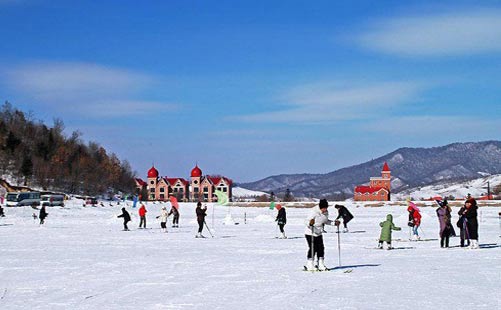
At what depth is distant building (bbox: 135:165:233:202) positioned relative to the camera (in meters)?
164

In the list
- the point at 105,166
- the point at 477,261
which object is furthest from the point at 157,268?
the point at 105,166

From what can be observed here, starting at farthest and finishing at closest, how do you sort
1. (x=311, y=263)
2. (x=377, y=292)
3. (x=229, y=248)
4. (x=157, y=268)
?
1. (x=229, y=248)
2. (x=157, y=268)
3. (x=311, y=263)
4. (x=377, y=292)

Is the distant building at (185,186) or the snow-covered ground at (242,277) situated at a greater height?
the distant building at (185,186)

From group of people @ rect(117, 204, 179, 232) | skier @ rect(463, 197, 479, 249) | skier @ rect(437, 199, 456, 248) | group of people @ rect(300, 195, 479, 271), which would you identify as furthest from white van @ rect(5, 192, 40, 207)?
skier @ rect(463, 197, 479, 249)

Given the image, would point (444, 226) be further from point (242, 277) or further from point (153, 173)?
point (153, 173)

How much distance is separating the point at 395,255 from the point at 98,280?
9.01 metres

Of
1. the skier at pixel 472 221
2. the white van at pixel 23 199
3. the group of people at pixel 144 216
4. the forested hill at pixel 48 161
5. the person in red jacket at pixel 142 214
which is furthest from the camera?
the forested hill at pixel 48 161

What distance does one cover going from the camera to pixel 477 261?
16703 mm

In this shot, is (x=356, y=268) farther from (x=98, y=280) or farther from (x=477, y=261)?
(x=98, y=280)

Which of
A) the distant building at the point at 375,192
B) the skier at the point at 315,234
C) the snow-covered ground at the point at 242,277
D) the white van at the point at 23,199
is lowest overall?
the snow-covered ground at the point at 242,277

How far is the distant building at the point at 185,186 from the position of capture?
164 metres

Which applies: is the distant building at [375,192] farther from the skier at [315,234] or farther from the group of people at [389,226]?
the skier at [315,234]

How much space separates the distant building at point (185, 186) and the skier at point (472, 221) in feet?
467

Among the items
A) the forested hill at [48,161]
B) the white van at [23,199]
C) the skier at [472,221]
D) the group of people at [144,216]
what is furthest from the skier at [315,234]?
the forested hill at [48,161]
